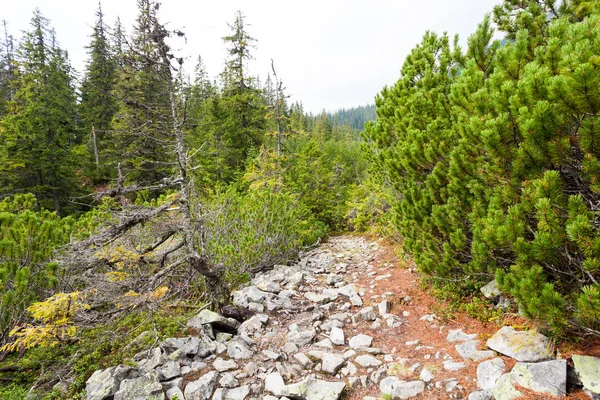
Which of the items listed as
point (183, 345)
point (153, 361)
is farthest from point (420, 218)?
point (153, 361)

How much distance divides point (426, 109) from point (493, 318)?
12.9 feet

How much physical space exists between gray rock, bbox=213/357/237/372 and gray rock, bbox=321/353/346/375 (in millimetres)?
1325

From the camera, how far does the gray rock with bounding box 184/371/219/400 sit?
3.77 metres

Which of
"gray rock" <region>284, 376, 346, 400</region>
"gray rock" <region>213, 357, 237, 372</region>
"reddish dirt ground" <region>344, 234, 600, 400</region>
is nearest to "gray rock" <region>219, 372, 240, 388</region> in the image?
"gray rock" <region>213, 357, 237, 372</region>

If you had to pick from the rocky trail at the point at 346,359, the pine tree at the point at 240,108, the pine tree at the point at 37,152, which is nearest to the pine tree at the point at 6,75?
the pine tree at the point at 37,152

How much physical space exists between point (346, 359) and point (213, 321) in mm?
2443

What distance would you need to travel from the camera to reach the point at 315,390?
11.8 ft

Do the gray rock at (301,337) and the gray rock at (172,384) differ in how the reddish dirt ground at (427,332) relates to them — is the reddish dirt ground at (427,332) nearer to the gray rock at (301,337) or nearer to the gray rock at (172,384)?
the gray rock at (301,337)

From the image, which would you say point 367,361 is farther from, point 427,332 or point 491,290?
point 491,290

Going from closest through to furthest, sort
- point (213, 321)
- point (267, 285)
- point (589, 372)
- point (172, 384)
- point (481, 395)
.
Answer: point (589, 372), point (481, 395), point (172, 384), point (213, 321), point (267, 285)

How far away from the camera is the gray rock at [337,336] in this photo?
15.5ft

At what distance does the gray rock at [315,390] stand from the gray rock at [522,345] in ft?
6.47

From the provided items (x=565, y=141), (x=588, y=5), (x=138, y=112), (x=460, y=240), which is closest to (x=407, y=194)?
(x=460, y=240)

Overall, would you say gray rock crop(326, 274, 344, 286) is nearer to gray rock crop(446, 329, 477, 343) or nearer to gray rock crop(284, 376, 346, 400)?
gray rock crop(446, 329, 477, 343)
